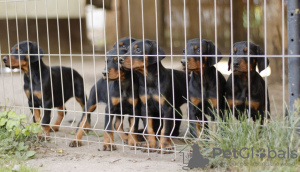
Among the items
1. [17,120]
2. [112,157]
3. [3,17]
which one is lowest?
[112,157]

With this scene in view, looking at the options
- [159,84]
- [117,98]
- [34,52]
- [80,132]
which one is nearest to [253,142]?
[159,84]

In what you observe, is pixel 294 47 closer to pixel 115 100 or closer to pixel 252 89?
pixel 252 89

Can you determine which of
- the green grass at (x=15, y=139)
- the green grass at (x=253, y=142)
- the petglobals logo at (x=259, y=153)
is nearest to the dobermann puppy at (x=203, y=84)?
the green grass at (x=253, y=142)

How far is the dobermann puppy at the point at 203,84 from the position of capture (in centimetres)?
447

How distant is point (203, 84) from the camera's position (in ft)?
15.2

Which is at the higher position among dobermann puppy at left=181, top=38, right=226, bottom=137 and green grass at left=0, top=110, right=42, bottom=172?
dobermann puppy at left=181, top=38, right=226, bottom=137

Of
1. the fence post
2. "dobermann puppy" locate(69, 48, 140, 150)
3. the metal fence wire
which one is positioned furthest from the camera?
"dobermann puppy" locate(69, 48, 140, 150)

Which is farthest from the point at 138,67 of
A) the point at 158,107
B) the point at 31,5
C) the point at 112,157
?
the point at 31,5

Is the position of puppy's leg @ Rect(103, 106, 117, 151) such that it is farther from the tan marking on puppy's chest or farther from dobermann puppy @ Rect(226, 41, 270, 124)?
dobermann puppy @ Rect(226, 41, 270, 124)

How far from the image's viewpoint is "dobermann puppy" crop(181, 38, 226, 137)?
447 cm

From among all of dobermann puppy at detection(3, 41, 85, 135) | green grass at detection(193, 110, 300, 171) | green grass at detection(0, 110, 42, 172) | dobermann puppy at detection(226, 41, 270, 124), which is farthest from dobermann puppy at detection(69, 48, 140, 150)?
green grass at detection(193, 110, 300, 171)

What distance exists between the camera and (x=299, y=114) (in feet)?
12.7

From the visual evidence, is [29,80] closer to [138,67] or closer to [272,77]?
[138,67]

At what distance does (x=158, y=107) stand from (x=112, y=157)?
2.36 feet
